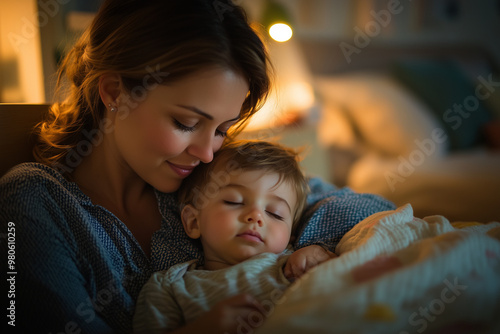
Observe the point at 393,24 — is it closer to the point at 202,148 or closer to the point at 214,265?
the point at 202,148

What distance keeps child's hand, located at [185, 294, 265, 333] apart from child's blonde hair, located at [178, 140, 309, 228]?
31cm

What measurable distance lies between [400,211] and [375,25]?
8.51ft

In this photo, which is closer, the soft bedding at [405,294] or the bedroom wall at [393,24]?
the soft bedding at [405,294]

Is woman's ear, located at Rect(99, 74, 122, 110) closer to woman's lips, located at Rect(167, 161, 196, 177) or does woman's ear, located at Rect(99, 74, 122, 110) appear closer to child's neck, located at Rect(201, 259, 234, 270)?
woman's lips, located at Rect(167, 161, 196, 177)

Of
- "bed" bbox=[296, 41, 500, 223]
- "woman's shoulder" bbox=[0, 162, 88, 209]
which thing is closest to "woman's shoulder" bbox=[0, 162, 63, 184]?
"woman's shoulder" bbox=[0, 162, 88, 209]

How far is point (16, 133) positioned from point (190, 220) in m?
0.48

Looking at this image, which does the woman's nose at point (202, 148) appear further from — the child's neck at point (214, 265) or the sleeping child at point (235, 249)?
the child's neck at point (214, 265)

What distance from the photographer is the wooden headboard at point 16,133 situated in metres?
0.92

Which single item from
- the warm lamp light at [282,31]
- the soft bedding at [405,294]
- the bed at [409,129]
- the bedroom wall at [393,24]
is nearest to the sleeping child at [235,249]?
the soft bedding at [405,294]

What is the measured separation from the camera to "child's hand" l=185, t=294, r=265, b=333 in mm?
655

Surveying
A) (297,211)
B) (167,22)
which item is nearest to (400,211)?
(297,211)

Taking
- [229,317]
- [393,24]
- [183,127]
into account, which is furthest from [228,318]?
[393,24]

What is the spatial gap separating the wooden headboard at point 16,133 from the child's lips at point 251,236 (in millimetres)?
577

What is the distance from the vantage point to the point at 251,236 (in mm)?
868
